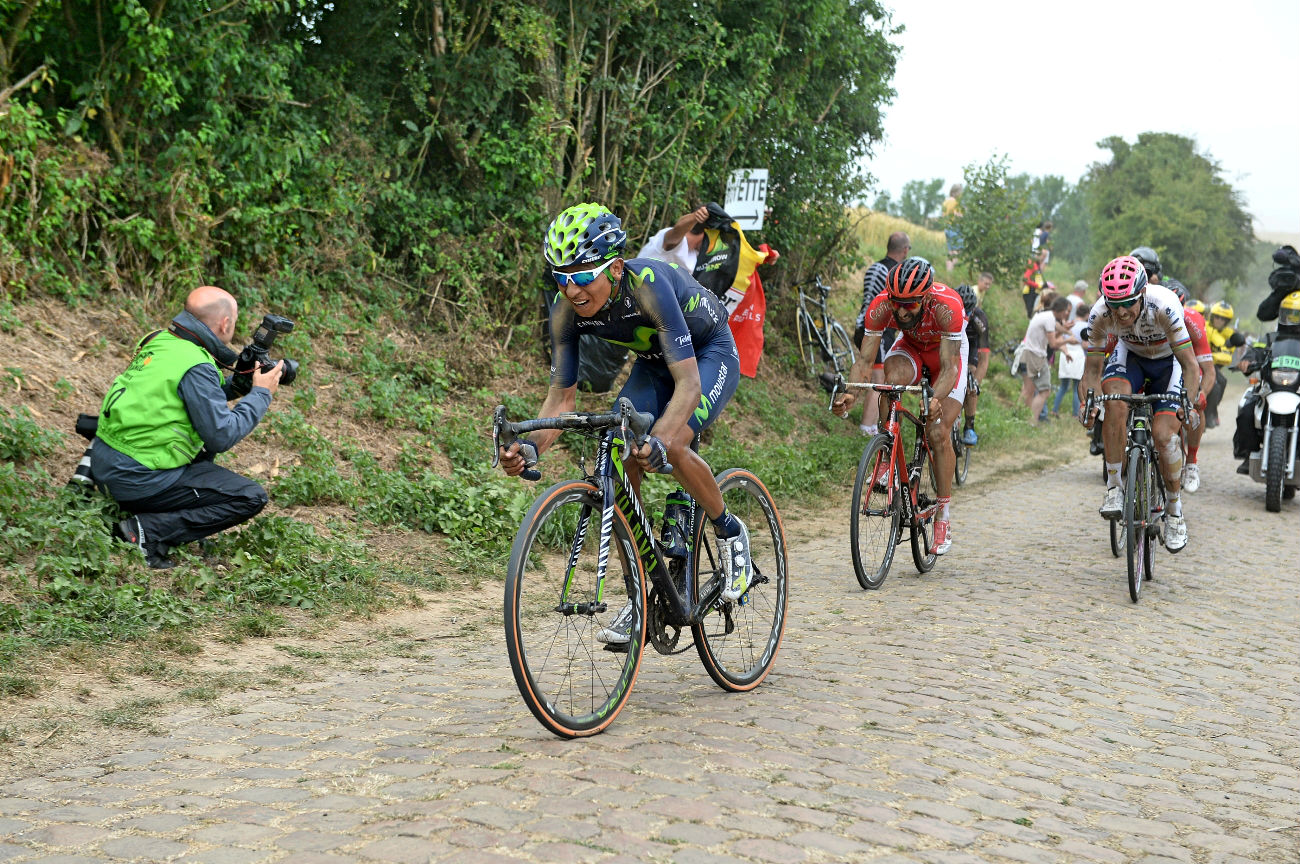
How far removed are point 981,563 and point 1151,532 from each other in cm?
146

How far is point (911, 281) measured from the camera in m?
8.98

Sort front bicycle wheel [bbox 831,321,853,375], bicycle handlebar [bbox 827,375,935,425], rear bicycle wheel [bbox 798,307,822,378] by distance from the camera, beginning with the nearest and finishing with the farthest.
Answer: bicycle handlebar [bbox 827,375,935,425] < rear bicycle wheel [bbox 798,307,822,378] < front bicycle wheel [bbox 831,321,853,375]

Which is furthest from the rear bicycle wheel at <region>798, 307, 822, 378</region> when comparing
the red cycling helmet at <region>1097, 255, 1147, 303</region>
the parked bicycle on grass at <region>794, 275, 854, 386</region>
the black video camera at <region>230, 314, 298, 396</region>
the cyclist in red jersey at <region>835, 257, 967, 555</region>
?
the black video camera at <region>230, 314, 298, 396</region>

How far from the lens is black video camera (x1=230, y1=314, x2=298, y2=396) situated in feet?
24.8

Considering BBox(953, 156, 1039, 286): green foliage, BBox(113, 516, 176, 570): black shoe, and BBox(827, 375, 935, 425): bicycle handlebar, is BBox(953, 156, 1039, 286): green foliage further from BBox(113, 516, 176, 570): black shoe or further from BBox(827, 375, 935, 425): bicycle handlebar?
BBox(113, 516, 176, 570): black shoe

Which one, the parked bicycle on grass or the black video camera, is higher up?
the parked bicycle on grass

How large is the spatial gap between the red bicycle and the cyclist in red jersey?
12 cm

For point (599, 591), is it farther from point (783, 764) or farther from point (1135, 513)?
point (1135, 513)

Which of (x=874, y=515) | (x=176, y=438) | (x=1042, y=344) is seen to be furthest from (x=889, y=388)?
(x=1042, y=344)

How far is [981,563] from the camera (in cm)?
1038

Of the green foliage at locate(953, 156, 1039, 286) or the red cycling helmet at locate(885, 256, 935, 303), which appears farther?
the green foliage at locate(953, 156, 1039, 286)

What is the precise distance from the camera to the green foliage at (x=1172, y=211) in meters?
52.7

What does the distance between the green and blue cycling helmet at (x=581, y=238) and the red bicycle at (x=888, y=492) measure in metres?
3.62

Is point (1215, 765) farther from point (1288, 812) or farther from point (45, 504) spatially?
point (45, 504)
